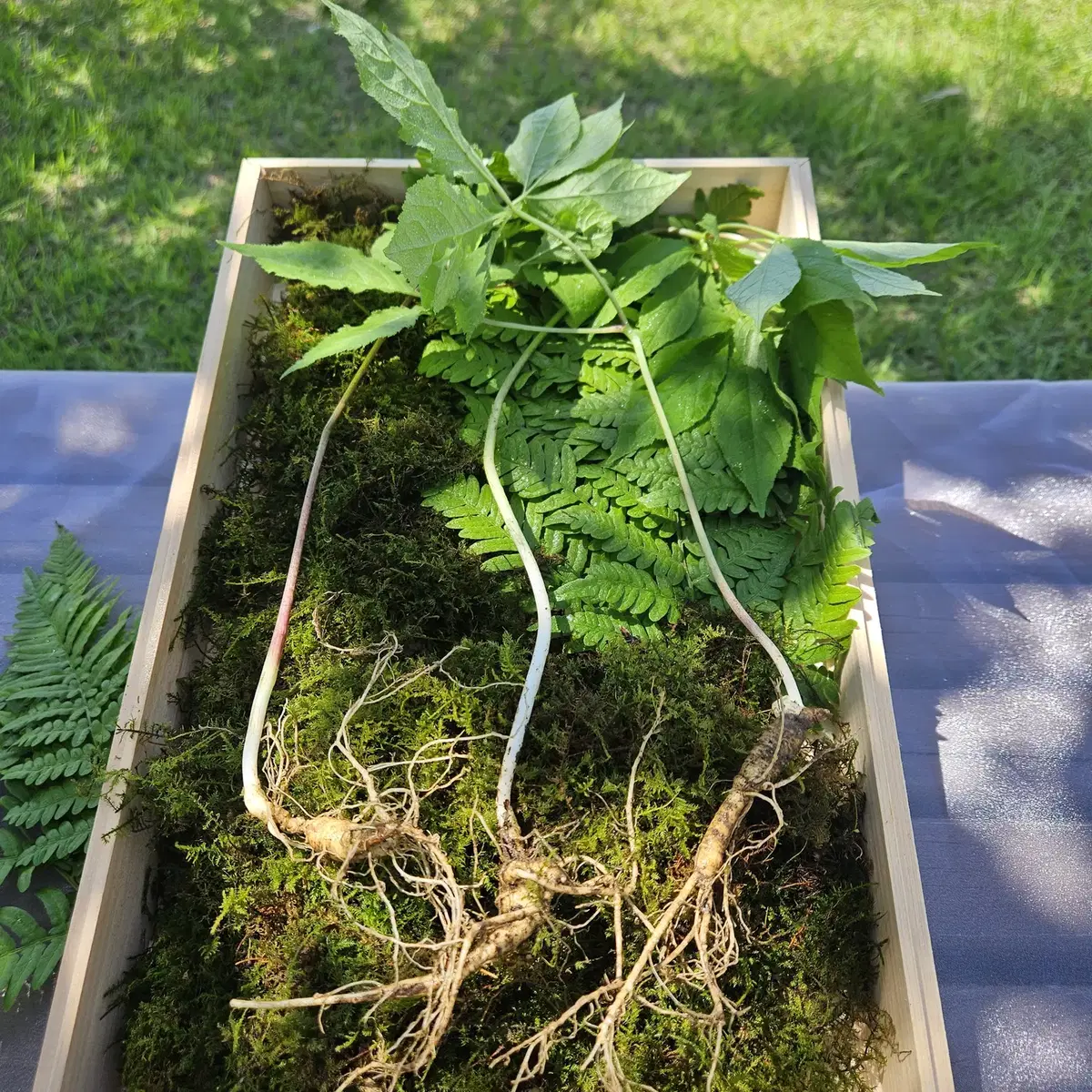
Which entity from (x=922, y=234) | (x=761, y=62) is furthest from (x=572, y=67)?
(x=922, y=234)

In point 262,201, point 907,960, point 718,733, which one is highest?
point 262,201

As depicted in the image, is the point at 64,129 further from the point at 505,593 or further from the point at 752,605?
the point at 752,605

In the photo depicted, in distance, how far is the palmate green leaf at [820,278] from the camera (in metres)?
1.77

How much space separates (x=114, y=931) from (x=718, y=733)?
3.95ft

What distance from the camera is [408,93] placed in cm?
190

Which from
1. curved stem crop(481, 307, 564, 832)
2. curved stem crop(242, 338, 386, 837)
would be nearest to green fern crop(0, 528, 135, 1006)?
curved stem crop(242, 338, 386, 837)

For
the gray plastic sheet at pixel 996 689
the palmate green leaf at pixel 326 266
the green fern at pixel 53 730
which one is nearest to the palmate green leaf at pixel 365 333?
the palmate green leaf at pixel 326 266

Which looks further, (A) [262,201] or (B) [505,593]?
(A) [262,201]

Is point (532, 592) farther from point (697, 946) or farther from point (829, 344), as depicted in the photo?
point (829, 344)

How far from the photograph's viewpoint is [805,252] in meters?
1.85

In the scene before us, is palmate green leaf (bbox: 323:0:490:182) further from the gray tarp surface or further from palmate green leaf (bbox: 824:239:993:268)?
the gray tarp surface

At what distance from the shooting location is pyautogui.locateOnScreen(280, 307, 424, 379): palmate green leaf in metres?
1.86

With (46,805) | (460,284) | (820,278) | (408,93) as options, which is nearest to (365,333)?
(460,284)

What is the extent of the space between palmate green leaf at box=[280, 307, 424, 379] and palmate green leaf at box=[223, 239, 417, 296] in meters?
0.08
